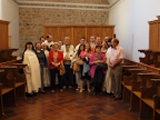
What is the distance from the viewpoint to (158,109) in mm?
4750

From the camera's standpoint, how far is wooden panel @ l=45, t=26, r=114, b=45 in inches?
434

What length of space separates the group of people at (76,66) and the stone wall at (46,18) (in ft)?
11.5

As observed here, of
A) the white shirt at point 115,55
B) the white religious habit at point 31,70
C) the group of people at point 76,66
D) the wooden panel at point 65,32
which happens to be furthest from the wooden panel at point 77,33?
the white shirt at point 115,55

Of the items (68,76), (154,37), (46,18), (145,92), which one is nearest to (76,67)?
(68,76)

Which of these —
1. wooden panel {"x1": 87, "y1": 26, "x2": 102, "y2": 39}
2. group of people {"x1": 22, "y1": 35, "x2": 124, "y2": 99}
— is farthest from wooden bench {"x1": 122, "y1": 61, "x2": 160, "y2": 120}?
wooden panel {"x1": 87, "y1": 26, "x2": 102, "y2": 39}

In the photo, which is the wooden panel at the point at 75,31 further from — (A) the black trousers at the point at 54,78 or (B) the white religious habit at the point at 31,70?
(B) the white religious habit at the point at 31,70

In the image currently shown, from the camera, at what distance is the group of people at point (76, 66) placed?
787 centimetres

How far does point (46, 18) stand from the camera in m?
12.9

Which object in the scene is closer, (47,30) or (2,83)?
(2,83)

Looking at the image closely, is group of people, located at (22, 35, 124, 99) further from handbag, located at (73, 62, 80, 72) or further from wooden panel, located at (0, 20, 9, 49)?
wooden panel, located at (0, 20, 9, 49)

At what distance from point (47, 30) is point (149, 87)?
6.31 m

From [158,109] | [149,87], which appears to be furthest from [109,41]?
[158,109]

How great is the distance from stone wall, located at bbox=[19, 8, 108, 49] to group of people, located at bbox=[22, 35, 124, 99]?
11.5 feet

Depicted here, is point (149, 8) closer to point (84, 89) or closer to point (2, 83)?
point (84, 89)
